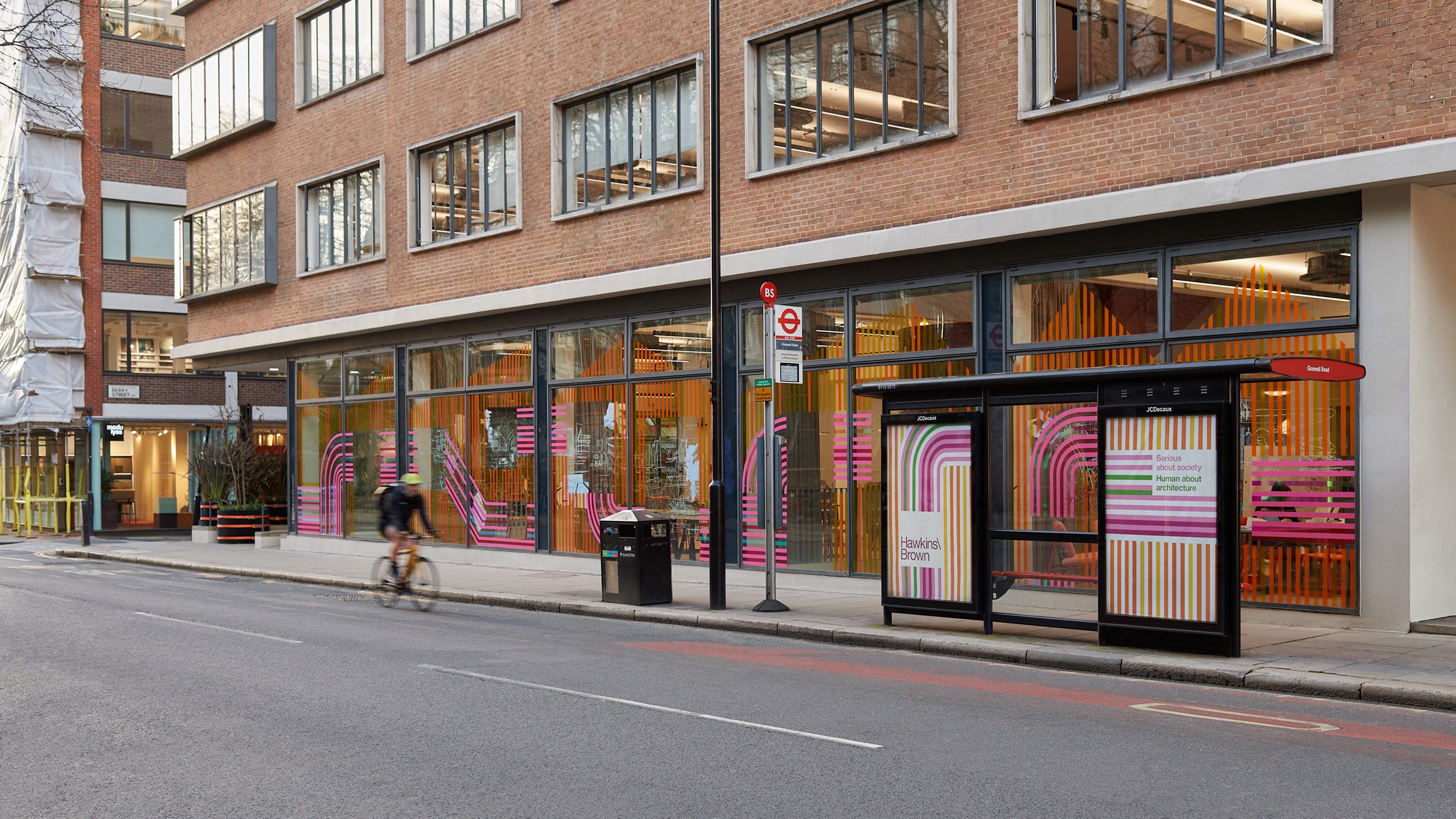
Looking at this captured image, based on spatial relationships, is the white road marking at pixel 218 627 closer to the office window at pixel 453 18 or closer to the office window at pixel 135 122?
the office window at pixel 453 18

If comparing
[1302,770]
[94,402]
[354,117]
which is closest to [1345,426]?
[1302,770]

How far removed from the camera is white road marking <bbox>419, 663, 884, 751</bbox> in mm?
7918

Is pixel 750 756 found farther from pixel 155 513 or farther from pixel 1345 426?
pixel 155 513

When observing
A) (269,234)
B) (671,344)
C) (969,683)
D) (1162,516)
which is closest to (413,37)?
(269,234)

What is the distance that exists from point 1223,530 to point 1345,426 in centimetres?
294

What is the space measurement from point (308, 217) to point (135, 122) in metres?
16.9

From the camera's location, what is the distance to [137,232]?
41125mm

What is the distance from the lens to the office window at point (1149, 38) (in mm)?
13516

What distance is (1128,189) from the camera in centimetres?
1448

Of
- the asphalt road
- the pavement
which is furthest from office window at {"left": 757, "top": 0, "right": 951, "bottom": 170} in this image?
the asphalt road

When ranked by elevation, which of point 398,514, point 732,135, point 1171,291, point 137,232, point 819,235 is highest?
point 137,232

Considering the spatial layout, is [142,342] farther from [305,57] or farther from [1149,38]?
[1149,38]

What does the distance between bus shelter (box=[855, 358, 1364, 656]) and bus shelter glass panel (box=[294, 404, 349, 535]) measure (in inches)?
667

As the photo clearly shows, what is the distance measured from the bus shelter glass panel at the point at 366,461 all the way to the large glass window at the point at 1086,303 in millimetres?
14525
